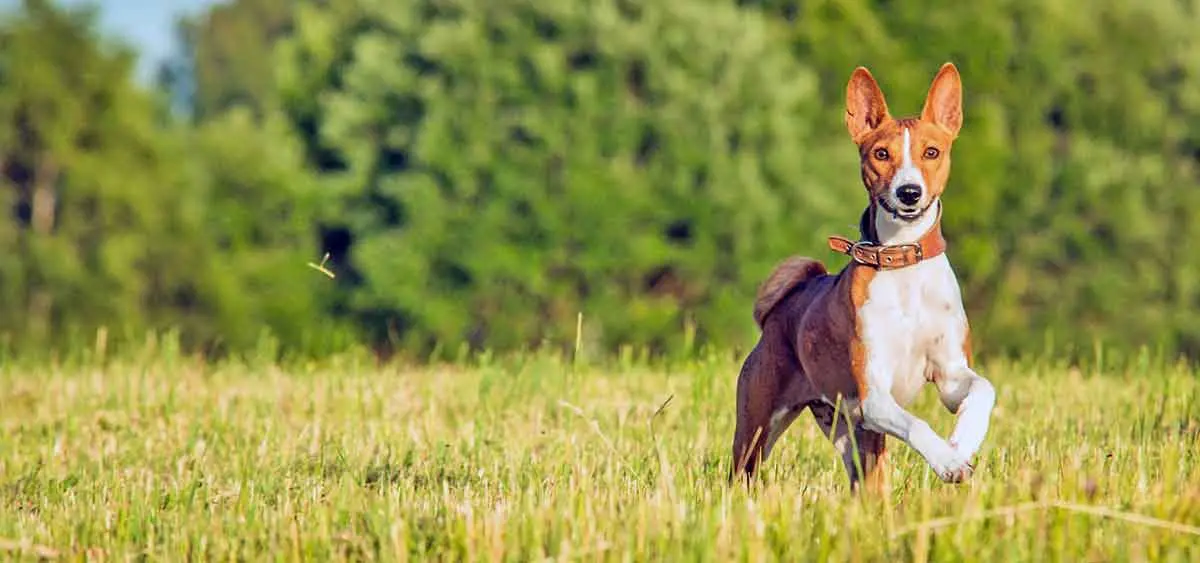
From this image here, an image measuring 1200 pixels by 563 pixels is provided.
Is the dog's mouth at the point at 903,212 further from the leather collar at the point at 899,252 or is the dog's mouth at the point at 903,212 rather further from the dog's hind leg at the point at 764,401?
the dog's hind leg at the point at 764,401

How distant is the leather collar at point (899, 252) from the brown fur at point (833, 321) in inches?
1.7

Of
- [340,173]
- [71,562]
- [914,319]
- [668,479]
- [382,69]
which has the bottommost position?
[71,562]

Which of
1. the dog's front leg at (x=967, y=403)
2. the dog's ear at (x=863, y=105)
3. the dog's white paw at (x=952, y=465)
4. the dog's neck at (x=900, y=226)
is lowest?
the dog's white paw at (x=952, y=465)

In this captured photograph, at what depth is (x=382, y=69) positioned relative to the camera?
30.6 metres

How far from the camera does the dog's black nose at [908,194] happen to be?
17.1 ft

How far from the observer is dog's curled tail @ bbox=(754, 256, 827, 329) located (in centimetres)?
609

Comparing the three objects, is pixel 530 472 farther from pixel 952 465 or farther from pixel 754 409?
pixel 952 465

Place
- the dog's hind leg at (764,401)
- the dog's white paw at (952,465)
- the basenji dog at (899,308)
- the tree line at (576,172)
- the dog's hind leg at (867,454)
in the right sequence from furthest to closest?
the tree line at (576,172) → the dog's hind leg at (764,401) → the dog's hind leg at (867,454) → the basenji dog at (899,308) → the dog's white paw at (952,465)

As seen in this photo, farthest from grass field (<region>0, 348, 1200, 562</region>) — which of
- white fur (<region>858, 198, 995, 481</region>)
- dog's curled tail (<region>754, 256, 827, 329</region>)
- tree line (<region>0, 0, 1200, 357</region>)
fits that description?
tree line (<region>0, 0, 1200, 357</region>)

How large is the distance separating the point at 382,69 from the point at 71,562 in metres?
26.4

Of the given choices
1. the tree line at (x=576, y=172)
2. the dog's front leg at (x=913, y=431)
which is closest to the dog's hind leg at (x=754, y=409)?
the dog's front leg at (x=913, y=431)

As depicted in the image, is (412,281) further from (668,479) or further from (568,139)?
(668,479)

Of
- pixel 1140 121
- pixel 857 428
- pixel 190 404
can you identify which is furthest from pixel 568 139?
pixel 857 428

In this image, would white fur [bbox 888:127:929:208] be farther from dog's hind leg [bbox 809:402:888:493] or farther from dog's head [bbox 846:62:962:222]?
dog's hind leg [bbox 809:402:888:493]
